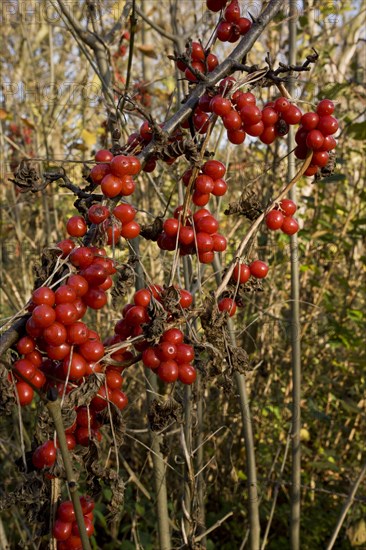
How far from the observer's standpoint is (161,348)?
74 centimetres

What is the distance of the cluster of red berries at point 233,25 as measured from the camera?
92 centimetres

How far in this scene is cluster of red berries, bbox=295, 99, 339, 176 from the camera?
839 millimetres

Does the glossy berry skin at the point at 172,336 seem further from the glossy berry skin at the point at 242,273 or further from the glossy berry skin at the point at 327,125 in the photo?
the glossy berry skin at the point at 327,125

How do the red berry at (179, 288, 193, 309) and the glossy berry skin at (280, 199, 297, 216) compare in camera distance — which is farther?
the glossy berry skin at (280, 199, 297, 216)

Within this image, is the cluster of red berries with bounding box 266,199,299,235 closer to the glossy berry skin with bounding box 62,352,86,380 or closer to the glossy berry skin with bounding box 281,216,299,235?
the glossy berry skin with bounding box 281,216,299,235

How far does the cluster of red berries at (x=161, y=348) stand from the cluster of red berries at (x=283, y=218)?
8.6 inches

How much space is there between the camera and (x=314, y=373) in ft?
8.18

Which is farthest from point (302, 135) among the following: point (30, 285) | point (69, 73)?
point (69, 73)

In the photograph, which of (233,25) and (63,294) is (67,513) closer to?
(63,294)

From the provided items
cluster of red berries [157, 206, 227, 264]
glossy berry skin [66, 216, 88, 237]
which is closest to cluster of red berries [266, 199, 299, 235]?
cluster of red berries [157, 206, 227, 264]

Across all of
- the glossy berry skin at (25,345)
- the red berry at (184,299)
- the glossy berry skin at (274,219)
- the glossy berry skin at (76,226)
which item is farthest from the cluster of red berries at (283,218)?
the glossy berry skin at (25,345)

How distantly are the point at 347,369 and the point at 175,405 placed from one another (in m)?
1.93

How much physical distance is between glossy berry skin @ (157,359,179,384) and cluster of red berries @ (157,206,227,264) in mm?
173

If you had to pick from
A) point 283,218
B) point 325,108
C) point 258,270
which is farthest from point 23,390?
point 325,108
